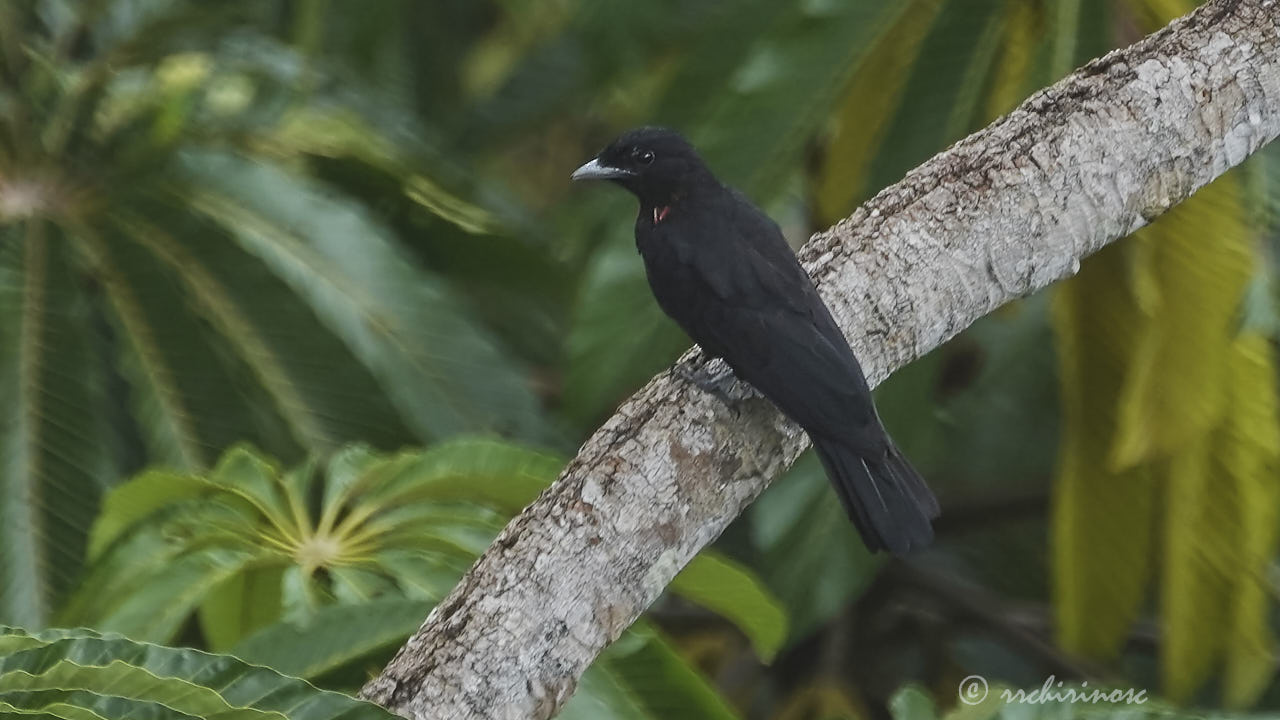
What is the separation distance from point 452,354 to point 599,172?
685 mm

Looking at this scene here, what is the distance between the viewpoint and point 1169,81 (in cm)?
295

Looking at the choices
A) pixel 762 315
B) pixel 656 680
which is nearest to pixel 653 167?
pixel 762 315

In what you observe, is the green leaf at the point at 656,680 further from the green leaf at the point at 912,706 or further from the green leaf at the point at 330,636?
the green leaf at the point at 330,636

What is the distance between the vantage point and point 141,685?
71.3 inches

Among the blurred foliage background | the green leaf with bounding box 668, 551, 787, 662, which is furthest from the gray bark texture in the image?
the blurred foliage background

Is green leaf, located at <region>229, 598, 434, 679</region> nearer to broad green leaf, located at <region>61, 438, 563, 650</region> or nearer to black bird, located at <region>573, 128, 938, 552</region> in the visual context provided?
broad green leaf, located at <region>61, 438, 563, 650</region>

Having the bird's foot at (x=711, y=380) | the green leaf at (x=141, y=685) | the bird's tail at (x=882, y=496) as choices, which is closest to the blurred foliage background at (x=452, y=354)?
the bird's tail at (x=882, y=496)

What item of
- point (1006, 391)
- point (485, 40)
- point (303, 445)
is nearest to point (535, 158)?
point (485, 40)

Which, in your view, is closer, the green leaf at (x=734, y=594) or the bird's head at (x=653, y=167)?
the green leaf at (x=734, y=594)

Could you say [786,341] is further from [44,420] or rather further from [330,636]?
[44,420]

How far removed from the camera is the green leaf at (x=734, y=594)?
280 cm

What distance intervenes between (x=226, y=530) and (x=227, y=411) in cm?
126

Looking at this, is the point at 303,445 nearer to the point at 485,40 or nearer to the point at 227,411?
the point at 227,411

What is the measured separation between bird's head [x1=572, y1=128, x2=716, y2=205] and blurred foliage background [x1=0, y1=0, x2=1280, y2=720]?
0.81 feet
